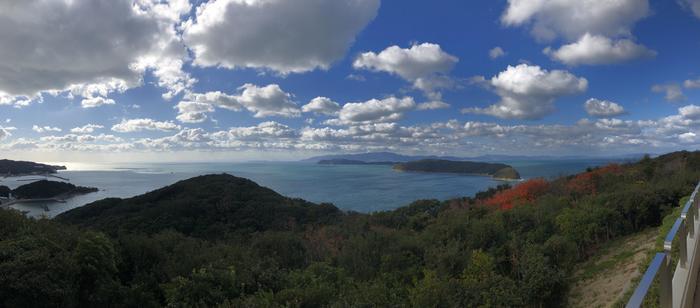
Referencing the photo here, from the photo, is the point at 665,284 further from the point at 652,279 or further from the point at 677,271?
A: the point at 677,271

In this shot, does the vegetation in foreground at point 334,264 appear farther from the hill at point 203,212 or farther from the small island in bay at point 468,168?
the small island in bay at point 468,168

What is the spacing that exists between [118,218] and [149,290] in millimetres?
43113

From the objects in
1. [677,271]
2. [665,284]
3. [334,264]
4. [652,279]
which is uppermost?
[652,279]

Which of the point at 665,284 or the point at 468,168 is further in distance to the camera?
the point at 468,168

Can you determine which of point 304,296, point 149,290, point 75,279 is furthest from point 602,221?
point 75,279

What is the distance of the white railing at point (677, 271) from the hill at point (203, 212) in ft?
145

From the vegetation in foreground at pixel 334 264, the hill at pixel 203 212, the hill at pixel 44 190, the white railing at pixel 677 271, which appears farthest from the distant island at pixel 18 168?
the white railing at pixel 677 271

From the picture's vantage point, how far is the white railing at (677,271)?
191 cm

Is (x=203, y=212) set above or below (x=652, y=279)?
below

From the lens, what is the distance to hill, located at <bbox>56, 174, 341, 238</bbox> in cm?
4653

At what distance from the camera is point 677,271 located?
3.57m

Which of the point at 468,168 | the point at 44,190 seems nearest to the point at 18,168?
the point at 44,190

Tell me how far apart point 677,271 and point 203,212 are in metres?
55.7

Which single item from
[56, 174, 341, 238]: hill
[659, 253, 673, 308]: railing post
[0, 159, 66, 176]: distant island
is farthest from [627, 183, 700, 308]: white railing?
[0, 159, 66, 176]: distant island
